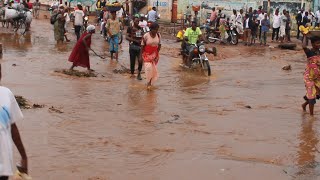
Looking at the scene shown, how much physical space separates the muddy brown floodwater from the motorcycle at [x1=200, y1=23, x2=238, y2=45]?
792 centimetres

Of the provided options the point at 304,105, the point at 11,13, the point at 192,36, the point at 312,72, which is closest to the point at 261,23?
the point at 192,36

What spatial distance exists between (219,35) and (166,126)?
16.1 m

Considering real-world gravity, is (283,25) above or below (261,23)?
below

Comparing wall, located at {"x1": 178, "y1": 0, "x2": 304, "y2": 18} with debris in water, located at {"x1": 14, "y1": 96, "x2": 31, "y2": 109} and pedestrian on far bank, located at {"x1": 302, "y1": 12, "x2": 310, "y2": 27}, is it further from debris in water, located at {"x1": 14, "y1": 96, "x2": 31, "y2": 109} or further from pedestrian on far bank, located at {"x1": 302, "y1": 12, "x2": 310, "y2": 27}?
debris in water, located at {"x1": 14, "y1": 96, "x2": 31, "y2": 109}

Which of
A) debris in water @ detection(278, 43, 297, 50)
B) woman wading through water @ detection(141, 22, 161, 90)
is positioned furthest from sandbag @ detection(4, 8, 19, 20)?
woman wading through water @ detection(141, 22, 161, 90)

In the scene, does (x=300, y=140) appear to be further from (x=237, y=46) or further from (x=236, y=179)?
(x=237, y=46)

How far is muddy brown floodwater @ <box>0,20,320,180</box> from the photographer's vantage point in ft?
20.9

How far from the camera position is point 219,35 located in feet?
79.3

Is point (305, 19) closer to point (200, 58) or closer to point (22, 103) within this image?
point (200, 58)

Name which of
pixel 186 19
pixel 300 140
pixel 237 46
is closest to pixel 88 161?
pixel 300 140

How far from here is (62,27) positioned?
69.5ft

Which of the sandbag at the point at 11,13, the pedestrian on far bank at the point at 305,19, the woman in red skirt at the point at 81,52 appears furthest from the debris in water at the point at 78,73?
the pedestrian on far bank at the point at 305,19

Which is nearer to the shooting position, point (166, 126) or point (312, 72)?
point (166, 126)

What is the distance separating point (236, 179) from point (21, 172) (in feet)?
8.25
